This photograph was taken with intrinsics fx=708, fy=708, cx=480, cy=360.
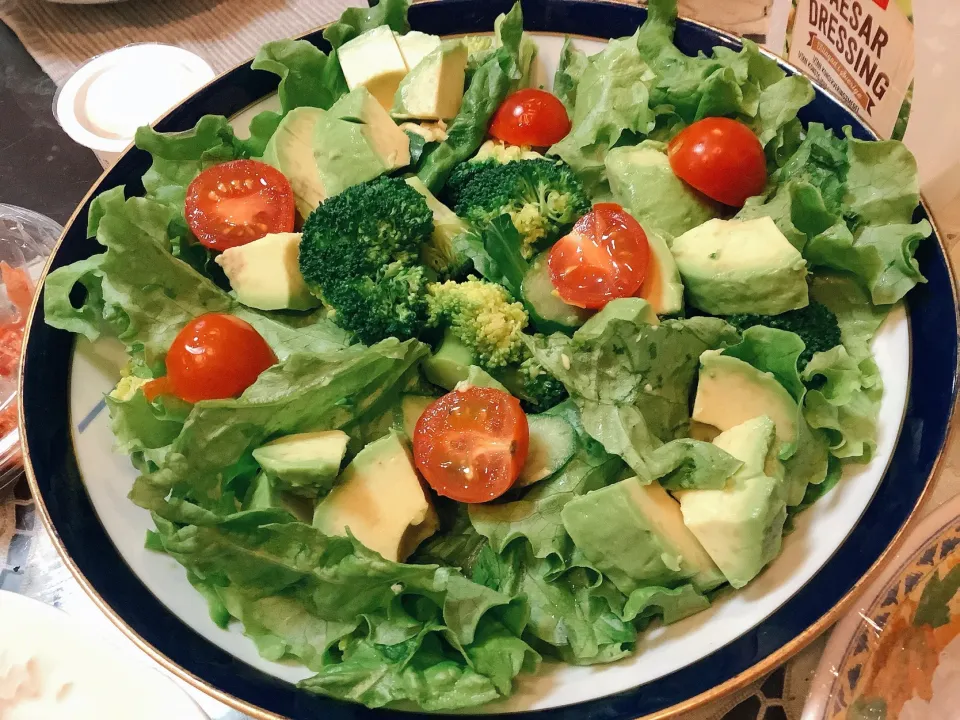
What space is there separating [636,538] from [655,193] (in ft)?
2.02

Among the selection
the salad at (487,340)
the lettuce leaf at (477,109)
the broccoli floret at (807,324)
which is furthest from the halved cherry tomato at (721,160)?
the lettuce leaf at (477,109)

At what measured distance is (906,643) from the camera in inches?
46.4

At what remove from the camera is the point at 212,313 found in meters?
1.29

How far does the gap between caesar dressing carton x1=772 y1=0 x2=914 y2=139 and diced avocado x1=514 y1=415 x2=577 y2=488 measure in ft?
2.56

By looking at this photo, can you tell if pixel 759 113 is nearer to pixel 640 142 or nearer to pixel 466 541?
pixel 640 142

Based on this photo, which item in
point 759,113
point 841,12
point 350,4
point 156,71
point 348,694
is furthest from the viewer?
point 350,4

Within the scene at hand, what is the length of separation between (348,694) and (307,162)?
0.95 meters

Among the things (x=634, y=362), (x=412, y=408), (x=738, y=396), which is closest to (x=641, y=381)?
(x=634, y=362)

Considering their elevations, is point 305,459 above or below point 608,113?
below

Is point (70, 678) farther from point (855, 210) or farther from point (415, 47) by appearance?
point (855, 210)

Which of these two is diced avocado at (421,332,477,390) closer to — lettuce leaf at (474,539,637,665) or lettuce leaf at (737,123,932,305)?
lettuce leaf at (474,539,637,665)

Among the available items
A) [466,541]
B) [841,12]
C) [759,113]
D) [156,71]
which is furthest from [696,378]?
[156,71]

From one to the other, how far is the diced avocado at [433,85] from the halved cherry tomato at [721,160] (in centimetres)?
46

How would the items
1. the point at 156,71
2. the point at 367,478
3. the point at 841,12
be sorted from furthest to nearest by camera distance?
1. the point at 156,71
2. the point at 841,12
3. the point at 367,478
